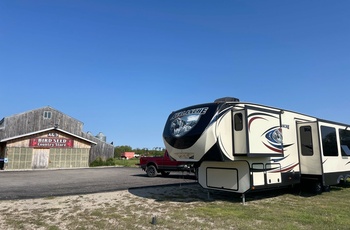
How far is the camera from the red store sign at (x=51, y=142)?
26.7 meters

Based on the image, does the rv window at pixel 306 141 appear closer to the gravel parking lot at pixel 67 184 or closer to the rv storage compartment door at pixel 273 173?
the rv storage compartment door at pixel 273 173

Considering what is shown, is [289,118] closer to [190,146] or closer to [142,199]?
[190,146]

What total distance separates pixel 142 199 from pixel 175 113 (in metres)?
3.01

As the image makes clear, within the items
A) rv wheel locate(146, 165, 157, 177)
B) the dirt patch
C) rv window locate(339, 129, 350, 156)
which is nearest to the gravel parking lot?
rv wheel locate(146, 165, 157, 177)

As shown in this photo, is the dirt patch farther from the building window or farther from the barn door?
the building window

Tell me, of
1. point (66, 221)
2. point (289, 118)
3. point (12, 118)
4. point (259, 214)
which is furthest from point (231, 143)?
point (12, 118)

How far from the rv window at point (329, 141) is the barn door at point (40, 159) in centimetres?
2584

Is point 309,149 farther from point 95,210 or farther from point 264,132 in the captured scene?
point 95,210

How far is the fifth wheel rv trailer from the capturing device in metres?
7.23

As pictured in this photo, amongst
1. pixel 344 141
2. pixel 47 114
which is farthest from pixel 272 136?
pixel 47 114

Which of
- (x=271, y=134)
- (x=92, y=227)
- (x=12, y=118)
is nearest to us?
(x=92, y=227)

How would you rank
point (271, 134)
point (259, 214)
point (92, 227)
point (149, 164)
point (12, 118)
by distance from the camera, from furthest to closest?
1. point (12, 118)
2. point (149, 164)
3. point (271, 134)
4. point (259, 214)
5. point (92, 227)

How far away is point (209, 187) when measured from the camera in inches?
334

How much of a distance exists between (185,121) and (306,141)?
15.7 feet
